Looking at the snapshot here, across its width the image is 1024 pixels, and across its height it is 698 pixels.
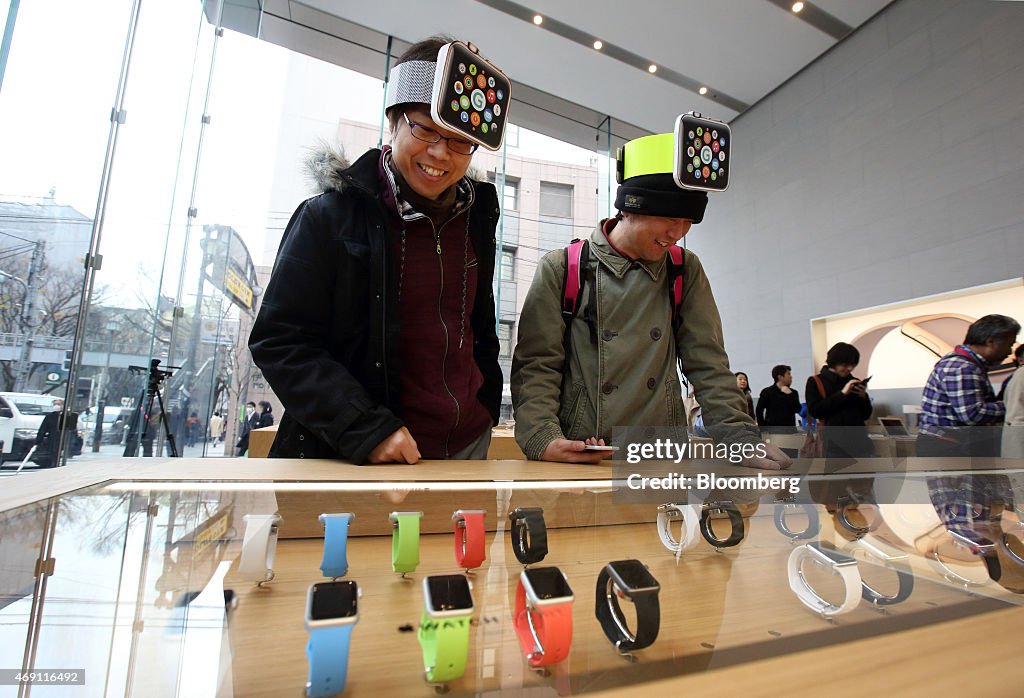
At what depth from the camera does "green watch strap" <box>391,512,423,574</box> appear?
1.25 ft

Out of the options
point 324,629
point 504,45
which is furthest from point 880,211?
point 324,629

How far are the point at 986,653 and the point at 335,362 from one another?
2.51 ft

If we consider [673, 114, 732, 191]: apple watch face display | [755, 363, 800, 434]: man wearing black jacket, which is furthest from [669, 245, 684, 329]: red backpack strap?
[755, 363, 800, 434]: man wearing black jacket

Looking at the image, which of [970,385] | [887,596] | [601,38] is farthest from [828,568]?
[601,38]

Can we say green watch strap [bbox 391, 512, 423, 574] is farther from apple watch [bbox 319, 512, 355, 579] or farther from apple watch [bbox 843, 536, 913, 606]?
apple watch [bbox 843, 536, 913, 606]

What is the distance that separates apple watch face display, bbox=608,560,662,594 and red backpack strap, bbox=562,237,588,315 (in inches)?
30.9

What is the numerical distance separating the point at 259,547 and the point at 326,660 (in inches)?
6.4

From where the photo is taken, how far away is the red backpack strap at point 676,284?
1.11 meters

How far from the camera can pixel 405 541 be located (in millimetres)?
397

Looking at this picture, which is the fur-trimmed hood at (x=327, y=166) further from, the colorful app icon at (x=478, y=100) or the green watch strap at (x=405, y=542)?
the green watch strap at (x=405, y=542)

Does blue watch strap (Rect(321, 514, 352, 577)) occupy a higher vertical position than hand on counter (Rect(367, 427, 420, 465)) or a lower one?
lower

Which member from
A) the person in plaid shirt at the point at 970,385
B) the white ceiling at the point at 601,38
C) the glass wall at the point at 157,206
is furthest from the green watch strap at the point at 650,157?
the white ceiling at the point at 601,38

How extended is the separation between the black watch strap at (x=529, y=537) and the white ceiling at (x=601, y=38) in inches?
186

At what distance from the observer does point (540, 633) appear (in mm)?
275
